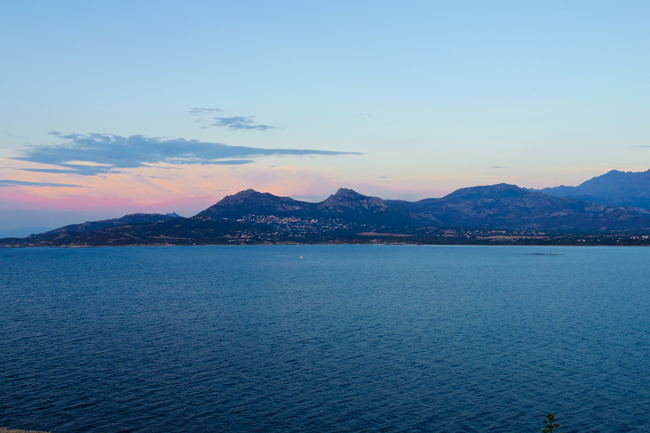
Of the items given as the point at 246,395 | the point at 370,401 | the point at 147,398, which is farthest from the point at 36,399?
the point at 370,401

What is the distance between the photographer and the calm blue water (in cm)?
4469

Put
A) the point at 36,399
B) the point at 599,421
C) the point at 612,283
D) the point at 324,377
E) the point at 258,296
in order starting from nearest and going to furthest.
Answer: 1. the point at 599,421
2. the point at 36,399
3. the point at 324,377
4. the point at 258,296
5. the point at 612,283

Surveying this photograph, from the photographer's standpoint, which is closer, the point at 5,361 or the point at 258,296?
the point at 5,361

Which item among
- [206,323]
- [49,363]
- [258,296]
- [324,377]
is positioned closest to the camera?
A: [324,377]

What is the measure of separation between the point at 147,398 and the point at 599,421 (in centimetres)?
4359

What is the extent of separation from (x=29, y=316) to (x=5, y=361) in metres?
34.4

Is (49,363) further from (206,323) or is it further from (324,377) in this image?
(324,377)

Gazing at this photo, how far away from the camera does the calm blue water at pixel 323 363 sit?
44.7 meters

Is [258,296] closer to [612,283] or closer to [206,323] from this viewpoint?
[206,323]

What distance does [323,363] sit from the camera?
60906 millimetres

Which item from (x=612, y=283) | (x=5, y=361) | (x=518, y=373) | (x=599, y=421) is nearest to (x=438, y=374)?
(x=518, y=373)

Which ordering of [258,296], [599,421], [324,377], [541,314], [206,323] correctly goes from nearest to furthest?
[599,421]
[324,377]
[206,323]
[541,314]
[258,296]

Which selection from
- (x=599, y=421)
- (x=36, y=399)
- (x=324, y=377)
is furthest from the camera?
(x=324, y=377)

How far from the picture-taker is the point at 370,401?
159 ft
